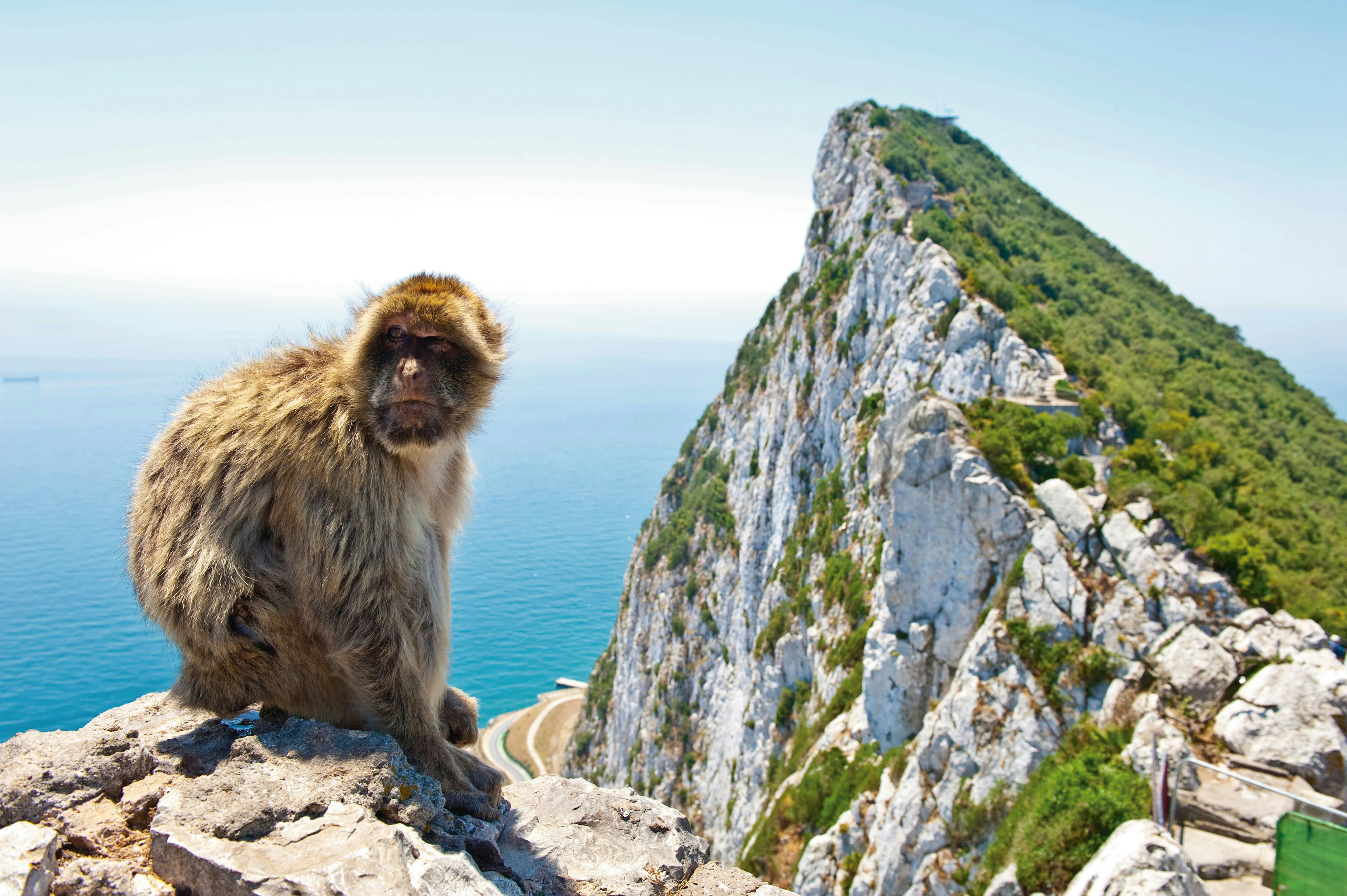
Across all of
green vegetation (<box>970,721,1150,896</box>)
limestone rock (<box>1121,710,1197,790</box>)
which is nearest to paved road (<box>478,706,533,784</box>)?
green vegetation (<box>970,721,1150,896</box>)

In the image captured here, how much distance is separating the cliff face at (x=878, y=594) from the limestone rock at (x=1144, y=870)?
127 inches

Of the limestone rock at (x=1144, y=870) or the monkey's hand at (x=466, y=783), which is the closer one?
the monkey's hand at (x=466, y=783)

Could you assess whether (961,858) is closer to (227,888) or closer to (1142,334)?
(227,888)

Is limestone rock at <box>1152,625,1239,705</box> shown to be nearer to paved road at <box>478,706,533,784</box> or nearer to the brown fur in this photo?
the brown fur

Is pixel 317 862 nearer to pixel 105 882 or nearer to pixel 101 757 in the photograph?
pixel 105 882

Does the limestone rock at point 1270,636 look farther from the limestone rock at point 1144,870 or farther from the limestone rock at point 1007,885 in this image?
the limestone rock at point 1007,885

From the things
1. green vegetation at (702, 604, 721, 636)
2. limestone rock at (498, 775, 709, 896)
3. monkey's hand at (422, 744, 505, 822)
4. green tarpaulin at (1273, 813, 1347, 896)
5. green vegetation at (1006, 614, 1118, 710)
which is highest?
monkey's hand at (422, 744, 505, 822)

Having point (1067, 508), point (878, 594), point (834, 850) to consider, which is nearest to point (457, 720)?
→ point (1067, 508)

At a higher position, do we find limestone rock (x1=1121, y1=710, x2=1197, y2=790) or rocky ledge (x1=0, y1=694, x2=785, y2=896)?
rocky ledge (x1=0, y1=694, x2=785, y2=896)

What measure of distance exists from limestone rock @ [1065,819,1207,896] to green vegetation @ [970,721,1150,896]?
1208 millimetres

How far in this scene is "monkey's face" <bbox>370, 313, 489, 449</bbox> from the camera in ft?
11.9

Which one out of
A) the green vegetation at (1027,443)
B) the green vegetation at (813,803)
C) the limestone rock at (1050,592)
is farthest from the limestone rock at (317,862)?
the green vegetation at (813,803)

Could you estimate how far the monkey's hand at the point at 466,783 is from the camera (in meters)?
3.56

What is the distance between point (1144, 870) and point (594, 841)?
537 cm
